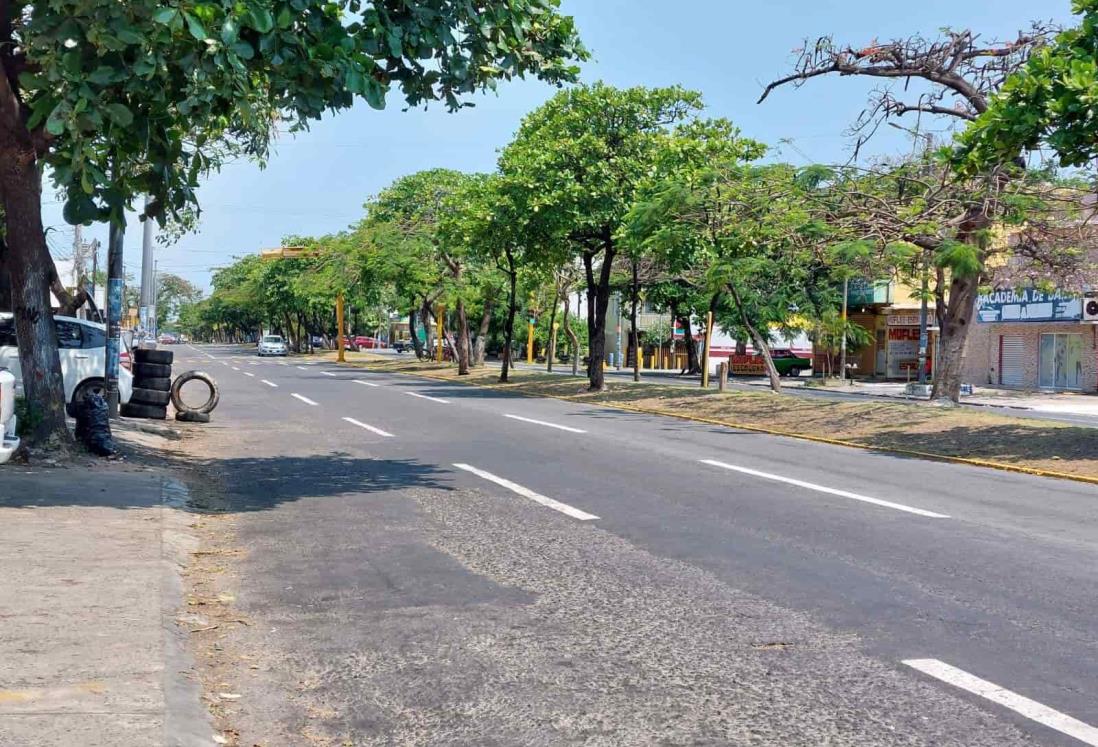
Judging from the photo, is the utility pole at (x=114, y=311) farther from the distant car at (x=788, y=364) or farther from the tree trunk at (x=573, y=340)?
the distant car at (x=788, y=364)

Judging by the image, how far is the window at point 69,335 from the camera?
17703 mm

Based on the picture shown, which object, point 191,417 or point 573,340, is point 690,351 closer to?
point 573,340

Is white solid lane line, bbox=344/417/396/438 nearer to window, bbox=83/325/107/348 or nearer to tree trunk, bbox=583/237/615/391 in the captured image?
window, bbox=83/325/107/348

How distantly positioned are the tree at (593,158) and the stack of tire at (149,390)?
39.0ft

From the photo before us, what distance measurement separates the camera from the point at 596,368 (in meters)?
32.1

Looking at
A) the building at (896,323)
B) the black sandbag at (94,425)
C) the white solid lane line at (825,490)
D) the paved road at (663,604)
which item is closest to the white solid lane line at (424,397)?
the paved road at (663,604)

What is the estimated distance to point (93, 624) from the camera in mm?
5762

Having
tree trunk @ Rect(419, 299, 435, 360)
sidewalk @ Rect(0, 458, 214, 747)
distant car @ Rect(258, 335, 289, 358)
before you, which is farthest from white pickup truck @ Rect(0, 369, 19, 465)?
distant car @ Rect(258, 335, 289, 358)

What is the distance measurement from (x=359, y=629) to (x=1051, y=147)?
39.0 ft

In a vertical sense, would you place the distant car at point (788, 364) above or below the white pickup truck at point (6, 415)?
below

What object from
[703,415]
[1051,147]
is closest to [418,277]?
[703,415]

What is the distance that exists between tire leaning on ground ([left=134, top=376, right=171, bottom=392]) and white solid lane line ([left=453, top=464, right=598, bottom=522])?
834 cm

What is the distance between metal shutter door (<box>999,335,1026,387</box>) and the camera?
1877 inches

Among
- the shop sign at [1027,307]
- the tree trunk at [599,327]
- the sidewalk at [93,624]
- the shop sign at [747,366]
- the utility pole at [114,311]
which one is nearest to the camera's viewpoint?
the sidewalk at [93,624]
